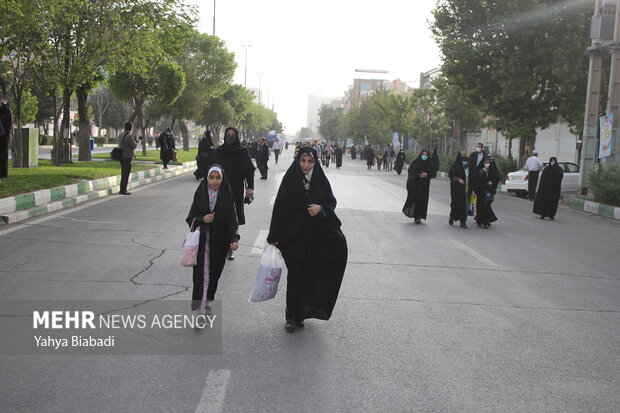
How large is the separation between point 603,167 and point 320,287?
1918cm

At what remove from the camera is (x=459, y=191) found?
14539mm

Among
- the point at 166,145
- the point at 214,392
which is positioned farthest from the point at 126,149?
the point at 214,392

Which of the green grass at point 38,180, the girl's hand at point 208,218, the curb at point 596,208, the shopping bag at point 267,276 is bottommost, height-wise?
the curb at point 596,208

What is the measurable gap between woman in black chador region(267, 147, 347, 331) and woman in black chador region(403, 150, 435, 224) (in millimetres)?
8815

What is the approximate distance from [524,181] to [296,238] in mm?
21549

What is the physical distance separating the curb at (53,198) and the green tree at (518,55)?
646 inches

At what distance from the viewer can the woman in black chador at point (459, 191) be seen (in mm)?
14534

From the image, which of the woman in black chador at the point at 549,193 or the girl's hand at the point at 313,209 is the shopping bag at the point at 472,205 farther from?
the girl's hand at the point at 313,209

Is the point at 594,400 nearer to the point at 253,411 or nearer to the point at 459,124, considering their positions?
the point at 253,411

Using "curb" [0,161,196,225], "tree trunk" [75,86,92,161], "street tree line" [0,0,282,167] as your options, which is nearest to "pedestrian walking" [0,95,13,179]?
"curb" [0,161,196,225]

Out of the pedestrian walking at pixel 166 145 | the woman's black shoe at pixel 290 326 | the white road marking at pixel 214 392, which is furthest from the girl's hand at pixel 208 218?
the pedestrian walking at pixel 166 145

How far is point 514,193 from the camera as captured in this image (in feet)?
93.3

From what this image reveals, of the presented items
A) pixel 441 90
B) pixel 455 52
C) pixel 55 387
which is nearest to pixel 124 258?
pixel 55 387

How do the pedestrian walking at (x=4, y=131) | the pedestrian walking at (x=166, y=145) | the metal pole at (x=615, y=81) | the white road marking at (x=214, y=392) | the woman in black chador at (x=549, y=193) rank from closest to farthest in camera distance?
the white road marking at (x=214, y=392) → the pedestrian walking at (x=4, y=131) → the woman in black chador at (x=549, y=193) → the metal pole at (x=615, y=81) → the pedestrian walking at (x=166, y=145)
